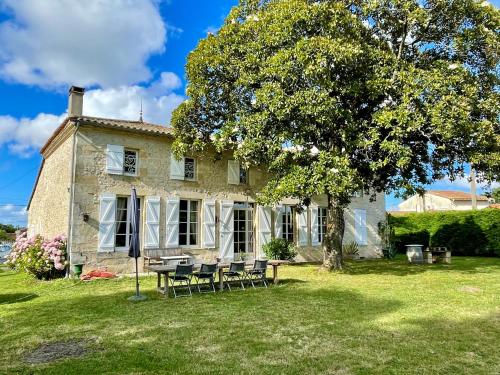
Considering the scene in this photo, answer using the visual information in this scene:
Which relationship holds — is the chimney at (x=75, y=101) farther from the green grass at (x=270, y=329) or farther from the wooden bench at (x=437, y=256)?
the wooden bench at (x=437, y=256)

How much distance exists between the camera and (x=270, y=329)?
5230 mm

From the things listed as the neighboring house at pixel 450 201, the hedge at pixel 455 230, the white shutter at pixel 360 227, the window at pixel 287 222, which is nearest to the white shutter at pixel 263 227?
the window at pixel 287 222

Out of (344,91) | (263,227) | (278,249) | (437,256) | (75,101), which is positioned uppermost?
(75,101)

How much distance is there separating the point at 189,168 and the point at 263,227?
139 inches

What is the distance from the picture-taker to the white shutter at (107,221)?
426 inches

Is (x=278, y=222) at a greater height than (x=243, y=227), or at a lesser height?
greater

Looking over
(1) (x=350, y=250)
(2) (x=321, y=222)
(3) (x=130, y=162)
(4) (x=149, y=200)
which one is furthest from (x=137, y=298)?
(1) (x=350, y=250)

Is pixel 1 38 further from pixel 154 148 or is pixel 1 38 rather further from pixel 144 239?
pixel 144 239

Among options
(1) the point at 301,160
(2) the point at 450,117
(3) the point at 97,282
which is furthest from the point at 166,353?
(2) the point at 450,117

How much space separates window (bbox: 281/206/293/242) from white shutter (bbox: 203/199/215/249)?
3200 mm

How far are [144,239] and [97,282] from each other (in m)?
2.09

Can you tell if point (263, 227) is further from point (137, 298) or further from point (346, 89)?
point (137, 298)

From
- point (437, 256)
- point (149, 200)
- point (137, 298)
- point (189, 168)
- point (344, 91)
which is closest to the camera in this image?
point (137, 298)

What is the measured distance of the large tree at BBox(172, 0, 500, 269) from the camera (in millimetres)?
9258
